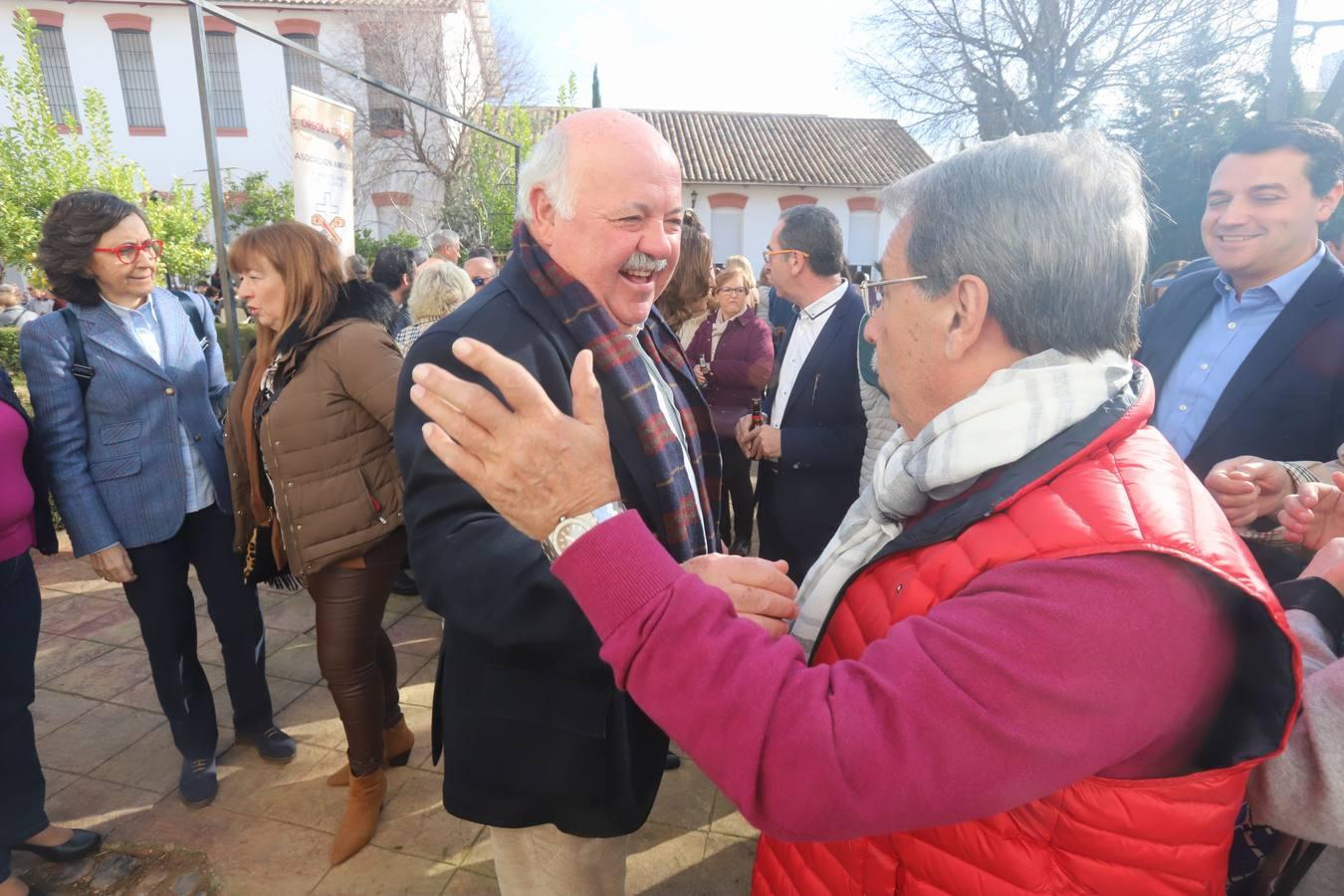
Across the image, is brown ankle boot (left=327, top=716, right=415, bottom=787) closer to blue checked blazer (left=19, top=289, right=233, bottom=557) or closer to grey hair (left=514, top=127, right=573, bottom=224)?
blue checked blazer (left=19, top=289, right=233, bottom=557)

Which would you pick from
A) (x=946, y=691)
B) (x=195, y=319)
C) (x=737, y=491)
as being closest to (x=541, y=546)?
(x=946, y=691)

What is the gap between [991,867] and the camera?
3.09 ft

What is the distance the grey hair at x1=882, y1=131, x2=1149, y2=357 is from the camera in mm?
949

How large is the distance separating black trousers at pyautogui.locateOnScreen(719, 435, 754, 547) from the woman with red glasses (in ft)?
8.82

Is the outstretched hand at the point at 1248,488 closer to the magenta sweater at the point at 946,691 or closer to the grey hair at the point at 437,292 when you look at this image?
the magenta sweater at the point at 946,691

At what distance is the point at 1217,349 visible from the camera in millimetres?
2404

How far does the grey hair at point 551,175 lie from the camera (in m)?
1.58

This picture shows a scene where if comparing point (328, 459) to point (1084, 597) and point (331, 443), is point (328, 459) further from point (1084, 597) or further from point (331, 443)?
point (1084, 597)

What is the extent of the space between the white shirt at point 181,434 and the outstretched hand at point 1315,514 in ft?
10.8

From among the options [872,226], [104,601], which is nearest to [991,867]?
[104,601]

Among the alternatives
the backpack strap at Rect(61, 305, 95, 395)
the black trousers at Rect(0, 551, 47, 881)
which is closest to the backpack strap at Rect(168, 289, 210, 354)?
the backpack strap at Rect(61, 305, 95, 395)

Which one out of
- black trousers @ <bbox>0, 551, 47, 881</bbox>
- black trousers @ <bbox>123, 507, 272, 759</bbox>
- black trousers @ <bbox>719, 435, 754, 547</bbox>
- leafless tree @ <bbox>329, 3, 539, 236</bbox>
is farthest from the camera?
leafless tree @ <bbox>329, 3, 539, 236</bbox>

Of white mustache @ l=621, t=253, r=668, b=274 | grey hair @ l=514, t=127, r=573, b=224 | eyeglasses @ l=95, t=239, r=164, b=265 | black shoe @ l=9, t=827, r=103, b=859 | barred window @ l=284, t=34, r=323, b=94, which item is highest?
barred window @ l=284, t=34, r=323, b=94

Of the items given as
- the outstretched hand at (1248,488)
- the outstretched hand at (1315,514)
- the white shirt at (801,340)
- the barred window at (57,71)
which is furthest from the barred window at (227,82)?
the outstretched hand at (1315,514)
